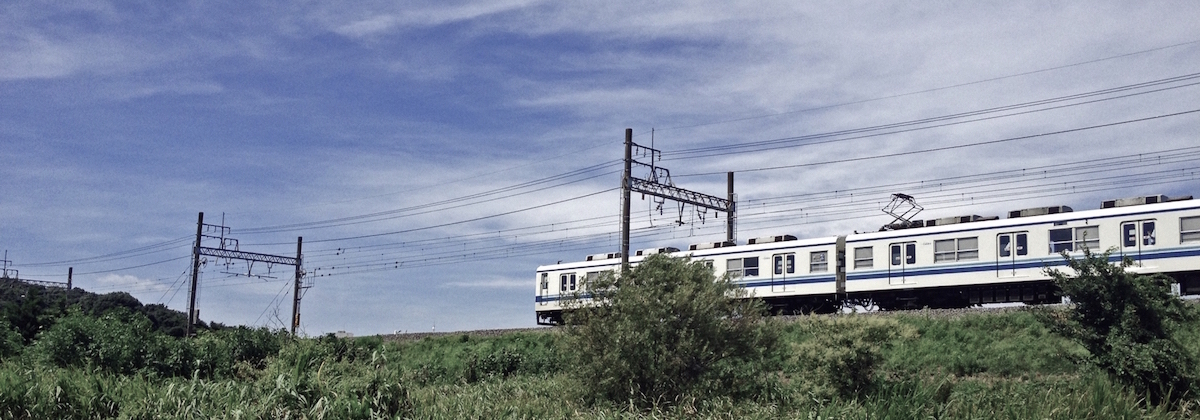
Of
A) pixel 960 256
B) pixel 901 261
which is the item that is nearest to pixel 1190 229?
pixel 960 256

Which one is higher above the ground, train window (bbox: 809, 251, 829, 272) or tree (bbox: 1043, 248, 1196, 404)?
train window (bbox: 809, 251, 829, 272)

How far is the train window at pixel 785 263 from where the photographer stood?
3350cm

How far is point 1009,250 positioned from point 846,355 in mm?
12118

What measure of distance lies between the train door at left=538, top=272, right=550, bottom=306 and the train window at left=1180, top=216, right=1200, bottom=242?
24.3 meters

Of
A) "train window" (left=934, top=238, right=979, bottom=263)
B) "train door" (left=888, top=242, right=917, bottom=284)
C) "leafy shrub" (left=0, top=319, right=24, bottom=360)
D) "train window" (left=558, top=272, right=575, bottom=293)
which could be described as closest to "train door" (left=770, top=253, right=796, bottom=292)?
"train door" (left=888, top=242, right=917, bottom=284)

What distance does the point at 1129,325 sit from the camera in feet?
53.2

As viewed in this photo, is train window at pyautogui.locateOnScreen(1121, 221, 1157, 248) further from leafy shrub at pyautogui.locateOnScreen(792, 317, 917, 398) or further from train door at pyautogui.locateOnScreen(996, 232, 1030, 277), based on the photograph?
leafy shrub at pyautogui.locateOnScreen(792, 317, 917, 398)

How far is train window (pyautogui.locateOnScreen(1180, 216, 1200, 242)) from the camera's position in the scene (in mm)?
25222

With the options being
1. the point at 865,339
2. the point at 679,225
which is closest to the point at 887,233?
the point at 679,225

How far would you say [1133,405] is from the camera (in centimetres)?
1356

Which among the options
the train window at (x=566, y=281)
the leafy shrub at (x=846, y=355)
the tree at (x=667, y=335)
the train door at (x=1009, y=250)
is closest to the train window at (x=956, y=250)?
the train door at (x=1009, y=250)

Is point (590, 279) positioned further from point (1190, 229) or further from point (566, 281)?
point (566, 281)

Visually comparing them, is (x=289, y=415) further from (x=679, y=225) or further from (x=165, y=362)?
(x=679, y=225)

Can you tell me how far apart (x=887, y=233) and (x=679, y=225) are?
672 centimetres
